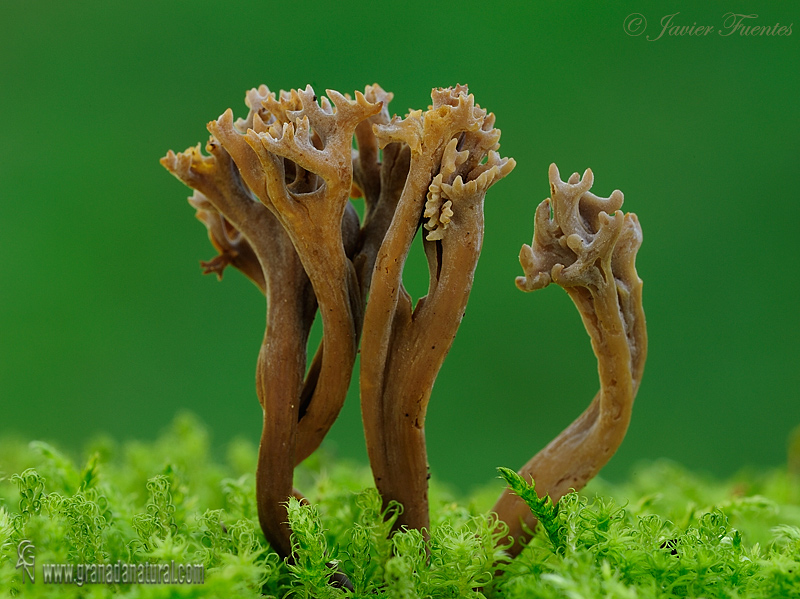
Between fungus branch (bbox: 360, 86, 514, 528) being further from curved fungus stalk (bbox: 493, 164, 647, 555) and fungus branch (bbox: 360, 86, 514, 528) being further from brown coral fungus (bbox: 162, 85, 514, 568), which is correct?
curved fungus stalk (bbox: 493, 164, 647, 555)

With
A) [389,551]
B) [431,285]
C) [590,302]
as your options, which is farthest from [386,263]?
[389,551]

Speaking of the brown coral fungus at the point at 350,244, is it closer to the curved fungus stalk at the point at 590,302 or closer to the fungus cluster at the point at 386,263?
the fungus cluster at the point at 386,263

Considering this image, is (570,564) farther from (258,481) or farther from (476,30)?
(476,30)

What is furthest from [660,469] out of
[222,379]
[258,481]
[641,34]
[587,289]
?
[222,379]

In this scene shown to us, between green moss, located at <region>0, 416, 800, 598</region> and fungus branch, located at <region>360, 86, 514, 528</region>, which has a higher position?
fungus branch, located at <region>360, 86, 514, 528</region>

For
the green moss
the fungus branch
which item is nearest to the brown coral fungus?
the fungus branch

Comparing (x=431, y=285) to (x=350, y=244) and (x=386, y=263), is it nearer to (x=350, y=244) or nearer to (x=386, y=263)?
(x=386, y=263)

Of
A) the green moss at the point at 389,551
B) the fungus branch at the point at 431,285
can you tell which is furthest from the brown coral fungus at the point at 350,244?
the green moss at the point at 389,551
